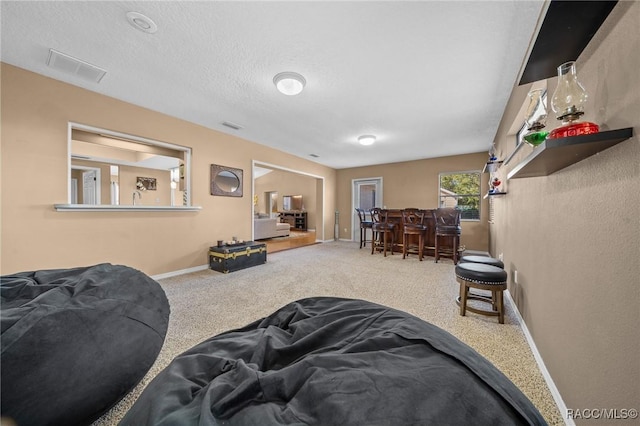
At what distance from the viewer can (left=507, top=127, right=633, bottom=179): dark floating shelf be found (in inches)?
32.1

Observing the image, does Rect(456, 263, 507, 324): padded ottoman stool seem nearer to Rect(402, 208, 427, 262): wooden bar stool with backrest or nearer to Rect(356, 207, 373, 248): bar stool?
Rect(402, 208, 427, 262): wooden bar stool with backrest

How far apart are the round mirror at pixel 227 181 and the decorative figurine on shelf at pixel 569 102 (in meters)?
4.35

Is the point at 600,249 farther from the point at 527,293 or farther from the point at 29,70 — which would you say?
the point at 29,70

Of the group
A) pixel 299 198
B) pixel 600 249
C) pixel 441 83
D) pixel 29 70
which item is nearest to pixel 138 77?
pixel 29 70

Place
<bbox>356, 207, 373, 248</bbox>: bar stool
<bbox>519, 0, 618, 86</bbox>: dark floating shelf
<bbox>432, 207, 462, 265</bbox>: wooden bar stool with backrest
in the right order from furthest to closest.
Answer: <bbox>356, 207, 373, 248</bbox>: bar stool < <bbox>432, 207, 462, 265</bbox>: wooden bar stool with backrest < <bbox>519, 0, 618, 86</bbox>: dark floating shelf

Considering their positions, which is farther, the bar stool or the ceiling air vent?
the bar stool

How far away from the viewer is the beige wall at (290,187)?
1056 centimetres

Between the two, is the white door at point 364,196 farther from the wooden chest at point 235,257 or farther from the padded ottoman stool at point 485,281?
the padded ottoman stool at point 485,281

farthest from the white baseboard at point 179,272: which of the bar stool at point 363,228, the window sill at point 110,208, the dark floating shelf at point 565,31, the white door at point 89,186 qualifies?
the dark floating shelf at point 565,31

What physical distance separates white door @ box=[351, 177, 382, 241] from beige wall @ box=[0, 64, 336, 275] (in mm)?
4474

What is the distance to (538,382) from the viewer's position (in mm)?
1403

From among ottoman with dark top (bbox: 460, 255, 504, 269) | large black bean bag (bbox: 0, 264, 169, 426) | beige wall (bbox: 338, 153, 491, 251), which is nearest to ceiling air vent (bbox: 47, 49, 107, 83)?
large black bean bag (bbox: 0, 264, 169, 426)

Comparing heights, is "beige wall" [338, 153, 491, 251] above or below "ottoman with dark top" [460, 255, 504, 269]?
above

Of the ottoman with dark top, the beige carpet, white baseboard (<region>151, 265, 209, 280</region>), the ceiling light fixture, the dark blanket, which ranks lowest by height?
the beige carpet
